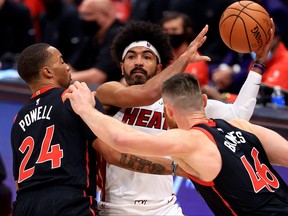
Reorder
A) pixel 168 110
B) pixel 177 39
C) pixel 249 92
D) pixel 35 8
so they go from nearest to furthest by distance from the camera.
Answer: pixel 168 110 < pixel 249 92 < pixel 177 39 < pixel 35 8

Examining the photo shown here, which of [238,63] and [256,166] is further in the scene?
[238,63]

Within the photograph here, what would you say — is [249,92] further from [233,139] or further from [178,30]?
[178,30]

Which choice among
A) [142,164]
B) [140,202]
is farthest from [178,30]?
[142,164]

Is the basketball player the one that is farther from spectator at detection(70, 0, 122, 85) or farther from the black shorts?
spectator at detection(70, 0, 122, 85)

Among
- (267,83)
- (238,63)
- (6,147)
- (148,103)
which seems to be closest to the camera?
(148,103)

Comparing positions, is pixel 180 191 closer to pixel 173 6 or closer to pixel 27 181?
pixel 27 181

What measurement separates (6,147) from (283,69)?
8.88ft

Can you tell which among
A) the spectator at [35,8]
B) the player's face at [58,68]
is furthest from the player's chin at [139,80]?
the spectator at [35,8]

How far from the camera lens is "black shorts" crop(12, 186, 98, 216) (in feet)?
14.0

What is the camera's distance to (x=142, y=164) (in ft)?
15.1

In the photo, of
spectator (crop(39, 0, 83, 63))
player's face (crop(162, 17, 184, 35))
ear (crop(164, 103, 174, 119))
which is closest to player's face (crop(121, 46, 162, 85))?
ear (crop(164, 103, 174, 119))

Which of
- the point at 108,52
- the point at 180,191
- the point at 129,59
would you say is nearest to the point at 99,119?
the point at 129,59

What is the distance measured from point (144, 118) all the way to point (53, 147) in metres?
0.87

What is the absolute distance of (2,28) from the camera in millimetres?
8984
